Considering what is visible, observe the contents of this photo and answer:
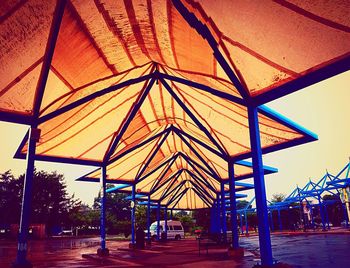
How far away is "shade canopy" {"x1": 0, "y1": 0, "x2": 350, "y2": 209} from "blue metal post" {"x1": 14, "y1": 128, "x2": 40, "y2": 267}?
25.3 inches

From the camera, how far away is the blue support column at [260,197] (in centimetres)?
696

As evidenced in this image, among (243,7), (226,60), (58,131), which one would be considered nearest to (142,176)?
(58,131)

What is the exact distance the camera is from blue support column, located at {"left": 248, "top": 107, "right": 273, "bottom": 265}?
→ 696cm

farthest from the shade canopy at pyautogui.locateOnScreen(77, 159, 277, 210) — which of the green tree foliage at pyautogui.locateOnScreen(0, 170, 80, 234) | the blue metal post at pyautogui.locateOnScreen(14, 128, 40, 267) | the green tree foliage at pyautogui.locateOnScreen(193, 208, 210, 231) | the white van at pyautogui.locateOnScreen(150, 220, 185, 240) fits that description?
the green tree foliage at pyautogui.locateOnScreen(0, 170, 80, 234)

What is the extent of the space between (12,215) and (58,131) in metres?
36.8

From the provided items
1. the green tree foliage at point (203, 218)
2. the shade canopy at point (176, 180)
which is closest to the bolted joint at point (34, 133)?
the shade canopy at point (176, 180)

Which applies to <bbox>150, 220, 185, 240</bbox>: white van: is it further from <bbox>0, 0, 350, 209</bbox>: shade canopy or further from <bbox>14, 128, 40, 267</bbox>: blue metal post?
<bbox>14, 128, 40, 267</bbox>: blue metal post

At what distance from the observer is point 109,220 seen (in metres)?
58.3

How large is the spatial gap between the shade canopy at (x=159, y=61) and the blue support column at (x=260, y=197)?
765mm

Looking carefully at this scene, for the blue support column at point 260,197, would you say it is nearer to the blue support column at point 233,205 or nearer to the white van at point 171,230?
the blue support column at point 233,205

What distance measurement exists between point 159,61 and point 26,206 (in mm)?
6962

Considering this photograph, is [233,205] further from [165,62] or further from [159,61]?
[159,61]

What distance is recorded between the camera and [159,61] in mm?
10688

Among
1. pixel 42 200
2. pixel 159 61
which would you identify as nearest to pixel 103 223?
pixel 159 61
